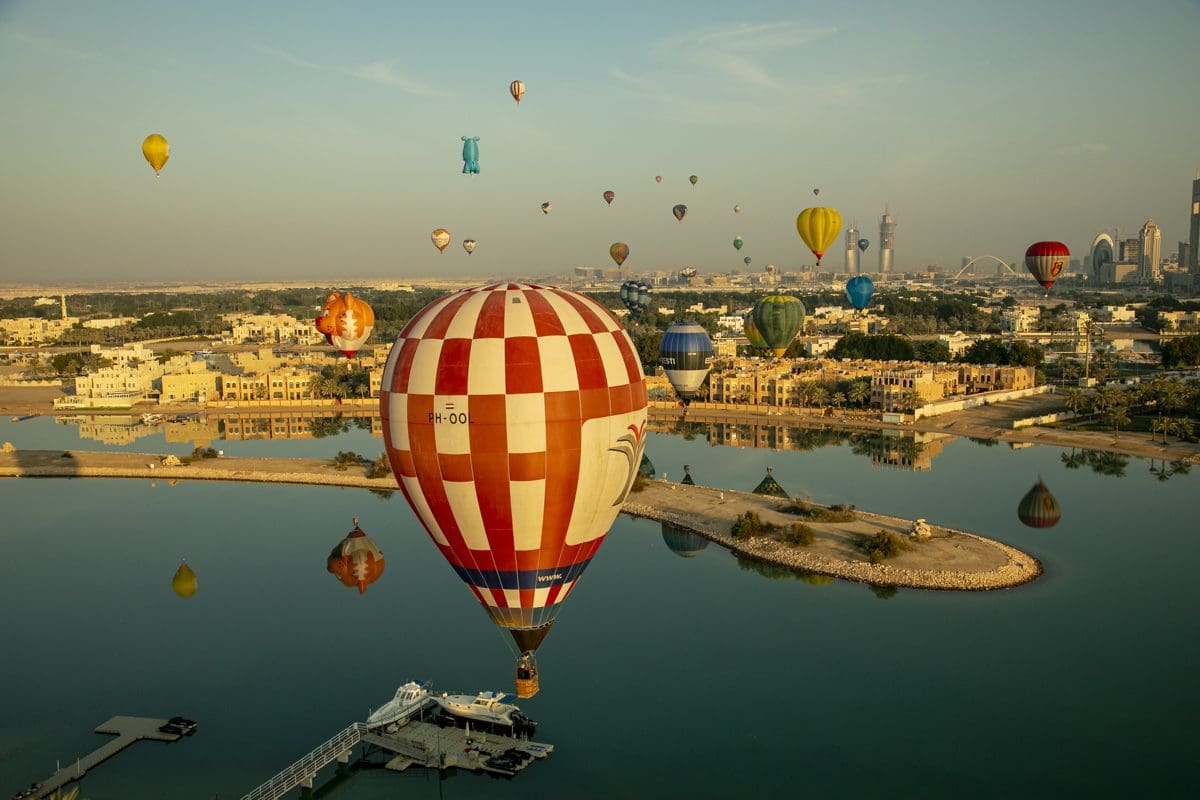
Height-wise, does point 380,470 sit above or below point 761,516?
above

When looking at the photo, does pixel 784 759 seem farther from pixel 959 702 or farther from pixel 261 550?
pixel 261 550

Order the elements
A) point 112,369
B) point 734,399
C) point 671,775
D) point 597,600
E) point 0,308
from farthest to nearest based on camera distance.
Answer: point 0,308
point 112,369
point 734,399
point 597,600
point 671,775

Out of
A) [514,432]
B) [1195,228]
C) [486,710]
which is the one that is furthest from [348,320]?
[1195,228]

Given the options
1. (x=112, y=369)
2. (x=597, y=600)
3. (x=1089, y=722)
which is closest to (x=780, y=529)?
(x=597, y=600)

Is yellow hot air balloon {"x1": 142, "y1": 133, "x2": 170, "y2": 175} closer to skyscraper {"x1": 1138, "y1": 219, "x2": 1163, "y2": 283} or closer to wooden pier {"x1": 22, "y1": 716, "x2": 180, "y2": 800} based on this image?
wooden pier {"x1": 22, "y1": 716, "x2": 180, "y2": 800}

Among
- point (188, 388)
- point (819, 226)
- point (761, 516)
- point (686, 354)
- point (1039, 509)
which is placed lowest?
point (1039, 509)

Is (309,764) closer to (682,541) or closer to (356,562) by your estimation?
(356,562)
